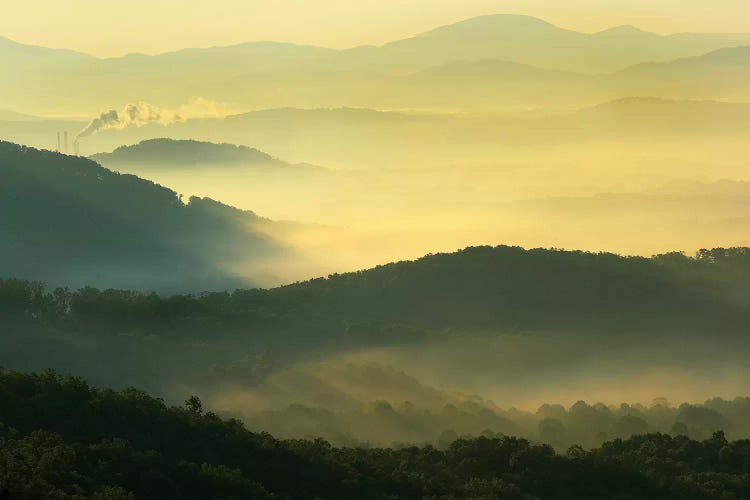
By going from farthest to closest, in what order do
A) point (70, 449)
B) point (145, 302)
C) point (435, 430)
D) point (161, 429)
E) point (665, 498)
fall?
1. point (145, 302)
2. point (435, 430)
3. point (665, 498)
4. point (161, 429)
5. point (70, 449)

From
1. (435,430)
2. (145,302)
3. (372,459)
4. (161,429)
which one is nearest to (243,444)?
(161,429)

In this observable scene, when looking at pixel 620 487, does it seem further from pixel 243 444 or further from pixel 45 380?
pixel 45 380

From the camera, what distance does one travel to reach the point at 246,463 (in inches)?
2638

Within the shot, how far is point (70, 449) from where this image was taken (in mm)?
53562

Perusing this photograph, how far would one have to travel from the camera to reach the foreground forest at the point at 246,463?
53062 millimetres

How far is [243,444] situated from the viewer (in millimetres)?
69625

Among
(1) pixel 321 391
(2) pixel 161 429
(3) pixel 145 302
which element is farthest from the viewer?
(3) pixel 145 302

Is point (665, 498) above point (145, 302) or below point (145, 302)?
below

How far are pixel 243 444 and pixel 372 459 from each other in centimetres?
1105

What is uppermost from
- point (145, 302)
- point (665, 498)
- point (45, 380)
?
point (145, 302)

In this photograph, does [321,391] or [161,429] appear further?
[321,391]

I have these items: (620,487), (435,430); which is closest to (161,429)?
(620,487)

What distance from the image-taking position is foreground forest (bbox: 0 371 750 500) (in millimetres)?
53062

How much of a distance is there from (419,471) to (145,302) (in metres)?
121
